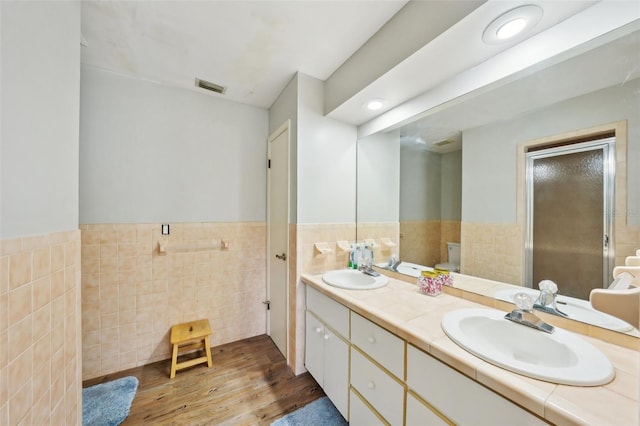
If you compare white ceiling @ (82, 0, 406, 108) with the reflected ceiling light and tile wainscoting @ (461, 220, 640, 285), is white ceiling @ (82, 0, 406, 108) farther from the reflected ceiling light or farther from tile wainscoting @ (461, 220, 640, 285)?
tile wainscoting @ (461, 220, 640, 285)

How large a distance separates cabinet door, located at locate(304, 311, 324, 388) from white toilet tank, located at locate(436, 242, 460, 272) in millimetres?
972

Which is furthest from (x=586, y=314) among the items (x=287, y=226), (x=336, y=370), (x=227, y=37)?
(x=227, y=37)

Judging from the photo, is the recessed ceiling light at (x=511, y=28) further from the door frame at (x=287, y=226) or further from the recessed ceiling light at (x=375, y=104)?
the door frame at (x=287, y=226)

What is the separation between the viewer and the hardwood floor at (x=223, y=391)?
4.93 feet

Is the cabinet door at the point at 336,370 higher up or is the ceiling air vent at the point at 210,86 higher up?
the ceiling air vent at the point at 210,86

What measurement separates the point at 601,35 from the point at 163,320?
10.6 feet

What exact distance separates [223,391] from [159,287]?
1027 mm

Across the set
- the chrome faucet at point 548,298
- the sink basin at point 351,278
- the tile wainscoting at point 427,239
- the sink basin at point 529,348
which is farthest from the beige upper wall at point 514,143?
the sink basin at point 351,278

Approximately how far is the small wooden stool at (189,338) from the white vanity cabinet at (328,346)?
0.88m

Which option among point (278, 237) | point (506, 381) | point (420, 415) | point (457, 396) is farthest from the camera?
point (278, 237)

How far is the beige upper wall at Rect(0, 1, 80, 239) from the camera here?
26.8 inches

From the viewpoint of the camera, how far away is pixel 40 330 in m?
0.82

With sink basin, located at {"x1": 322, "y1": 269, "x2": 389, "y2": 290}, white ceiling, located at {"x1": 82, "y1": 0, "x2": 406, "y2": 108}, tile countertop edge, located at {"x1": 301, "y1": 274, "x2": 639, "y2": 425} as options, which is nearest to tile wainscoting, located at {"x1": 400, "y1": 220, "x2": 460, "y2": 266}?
sink basin, located at {"x1": 322, "y1": 269, "x2": 389, "y2": 290}

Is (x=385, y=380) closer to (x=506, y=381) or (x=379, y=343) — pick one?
(x=379, y=343)
